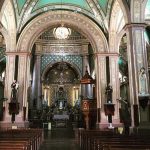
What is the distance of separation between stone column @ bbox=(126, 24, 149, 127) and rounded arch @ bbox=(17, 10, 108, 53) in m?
5.46

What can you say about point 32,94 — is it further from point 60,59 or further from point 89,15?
point 89,15

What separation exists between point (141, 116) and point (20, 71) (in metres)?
8.65

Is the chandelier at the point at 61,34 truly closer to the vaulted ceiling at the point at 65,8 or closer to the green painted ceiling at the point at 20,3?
the vaulted ceiling at the point at 65,8

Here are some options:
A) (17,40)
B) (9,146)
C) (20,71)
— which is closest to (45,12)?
(17,40)

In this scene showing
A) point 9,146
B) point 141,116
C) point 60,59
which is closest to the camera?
point 9,146

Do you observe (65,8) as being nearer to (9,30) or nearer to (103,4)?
(103,4)

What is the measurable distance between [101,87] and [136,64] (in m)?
5.55

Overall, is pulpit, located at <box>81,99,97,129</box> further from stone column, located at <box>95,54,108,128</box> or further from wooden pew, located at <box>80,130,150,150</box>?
wooden pew, located at <box>80,130,150,150</box>

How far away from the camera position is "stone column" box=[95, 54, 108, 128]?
49.9ft

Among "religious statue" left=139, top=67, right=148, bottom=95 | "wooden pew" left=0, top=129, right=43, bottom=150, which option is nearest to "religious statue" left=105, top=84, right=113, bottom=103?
"religious statue" left=139, top=67, right=148, bottom=95

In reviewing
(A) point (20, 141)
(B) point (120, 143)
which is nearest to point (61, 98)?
(A) point (20, 141)

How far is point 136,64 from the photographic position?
10.3m

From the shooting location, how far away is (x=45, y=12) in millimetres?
16469

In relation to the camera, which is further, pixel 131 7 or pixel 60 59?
pixel 60 59
